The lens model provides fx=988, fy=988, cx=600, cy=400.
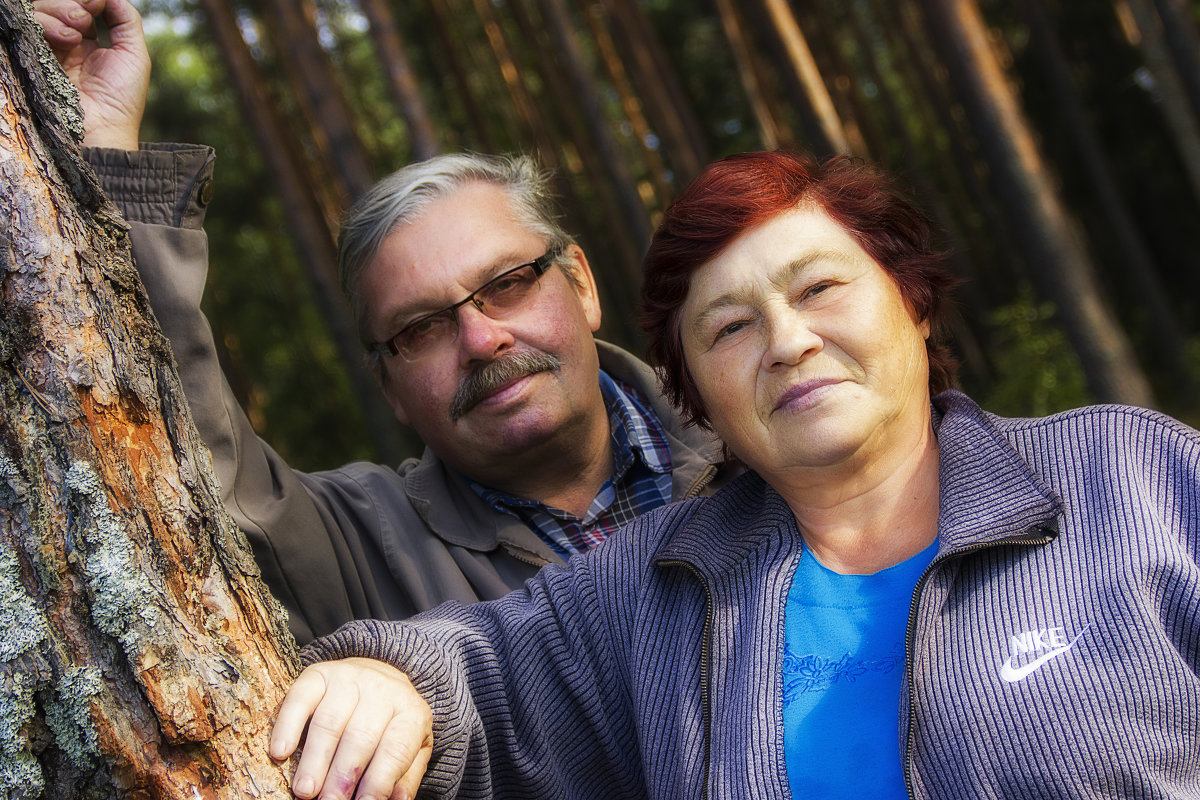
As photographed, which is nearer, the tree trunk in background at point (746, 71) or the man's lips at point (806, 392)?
the man's lips at point (806, 392)

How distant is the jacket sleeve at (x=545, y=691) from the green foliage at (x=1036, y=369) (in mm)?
11142

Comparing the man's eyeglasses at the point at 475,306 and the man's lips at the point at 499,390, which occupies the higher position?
the man's eyeglasses at the point at 475,306

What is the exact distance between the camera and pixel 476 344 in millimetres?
2824

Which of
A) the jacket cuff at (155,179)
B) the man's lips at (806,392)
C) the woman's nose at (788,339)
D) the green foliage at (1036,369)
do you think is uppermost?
the jacket cuff at (155,179)

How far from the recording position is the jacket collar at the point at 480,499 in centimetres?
276

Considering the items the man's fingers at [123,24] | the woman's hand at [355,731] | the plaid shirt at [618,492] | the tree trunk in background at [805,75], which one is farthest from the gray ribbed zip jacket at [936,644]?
the tree trunk in background at [805,75]

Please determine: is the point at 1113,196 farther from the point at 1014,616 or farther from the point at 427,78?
the point at 1014,616

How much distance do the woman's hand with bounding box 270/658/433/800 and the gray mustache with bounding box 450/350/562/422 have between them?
1.24m

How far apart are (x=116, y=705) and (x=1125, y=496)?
1577 mm

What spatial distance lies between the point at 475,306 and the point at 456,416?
327 millimetres

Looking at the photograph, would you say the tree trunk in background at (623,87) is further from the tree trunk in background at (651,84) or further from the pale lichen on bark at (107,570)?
the pale lichen on bark at (107,570)

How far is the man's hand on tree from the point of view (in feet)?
7.44

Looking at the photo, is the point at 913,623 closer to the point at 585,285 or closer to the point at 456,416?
the point at 456,416

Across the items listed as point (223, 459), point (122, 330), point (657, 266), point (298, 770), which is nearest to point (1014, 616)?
point (657, 266)
